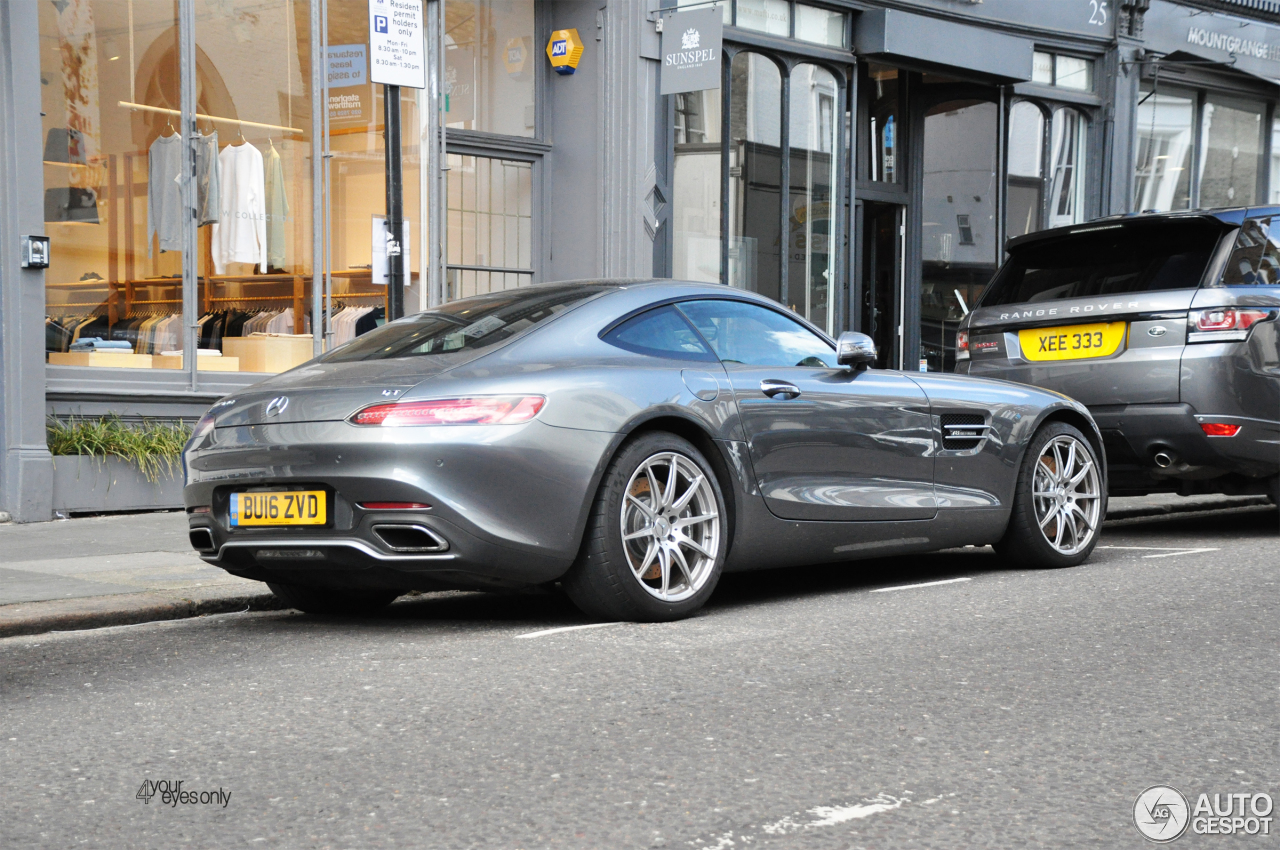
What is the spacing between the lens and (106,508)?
10.2 m

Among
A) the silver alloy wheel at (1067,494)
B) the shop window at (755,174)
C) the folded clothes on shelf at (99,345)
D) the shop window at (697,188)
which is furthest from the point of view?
the shop window at (755,174)

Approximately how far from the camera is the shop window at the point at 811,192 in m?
15.1

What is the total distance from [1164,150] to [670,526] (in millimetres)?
15929

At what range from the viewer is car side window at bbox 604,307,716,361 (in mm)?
5930

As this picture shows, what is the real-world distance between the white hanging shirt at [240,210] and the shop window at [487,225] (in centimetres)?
183

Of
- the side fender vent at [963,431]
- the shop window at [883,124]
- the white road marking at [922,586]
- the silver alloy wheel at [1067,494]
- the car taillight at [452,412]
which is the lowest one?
the white road marking at [922,586]

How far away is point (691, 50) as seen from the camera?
522 inches

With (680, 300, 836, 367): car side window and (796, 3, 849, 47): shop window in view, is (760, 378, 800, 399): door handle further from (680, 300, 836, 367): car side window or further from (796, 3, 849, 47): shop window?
(796, 3, 849, 47): shop window

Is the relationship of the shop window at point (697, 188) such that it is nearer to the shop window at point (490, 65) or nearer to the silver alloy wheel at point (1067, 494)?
the shop window at point (490, 65)

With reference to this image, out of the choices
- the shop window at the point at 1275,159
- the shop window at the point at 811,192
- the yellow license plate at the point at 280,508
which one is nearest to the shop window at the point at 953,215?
the shop window at the point at 811,192

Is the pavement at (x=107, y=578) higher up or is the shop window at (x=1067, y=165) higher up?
the shop window at (x=1067, y=165)

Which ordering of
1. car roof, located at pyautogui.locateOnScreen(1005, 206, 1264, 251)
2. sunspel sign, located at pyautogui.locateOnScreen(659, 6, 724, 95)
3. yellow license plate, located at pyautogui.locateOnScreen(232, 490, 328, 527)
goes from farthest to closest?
sunspel sign, located at pyautogui.locateOnScreen(659, 6, 724, 95) → car roof, located at pyautogui.locateOnScreen(1005, 206, 1264, 251) → yellow license plate, located at pyautogui.locateOnScreen(232, 490, 328, 527)

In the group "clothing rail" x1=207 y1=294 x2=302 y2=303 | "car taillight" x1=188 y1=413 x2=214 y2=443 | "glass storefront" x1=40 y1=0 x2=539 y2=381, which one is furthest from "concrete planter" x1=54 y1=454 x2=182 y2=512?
"car taillight" x1=188 y1=413 x2=214 y2=443

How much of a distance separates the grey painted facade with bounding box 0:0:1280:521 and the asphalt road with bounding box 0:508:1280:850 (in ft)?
15.4
